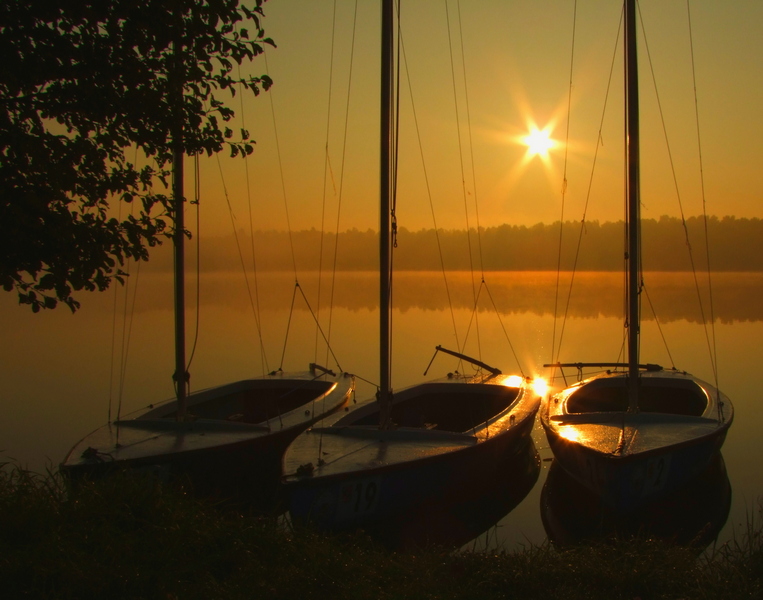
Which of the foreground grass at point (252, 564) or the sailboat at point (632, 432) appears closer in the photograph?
the foreground grass at point (252, 564)

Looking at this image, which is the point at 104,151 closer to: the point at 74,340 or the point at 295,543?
the point at 295,543

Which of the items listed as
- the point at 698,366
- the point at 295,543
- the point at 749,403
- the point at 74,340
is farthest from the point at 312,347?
the point at 295,543

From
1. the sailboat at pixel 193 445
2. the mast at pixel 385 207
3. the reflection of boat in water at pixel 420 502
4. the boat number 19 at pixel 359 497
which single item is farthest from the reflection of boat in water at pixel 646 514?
the sailboat at pixel 193 445

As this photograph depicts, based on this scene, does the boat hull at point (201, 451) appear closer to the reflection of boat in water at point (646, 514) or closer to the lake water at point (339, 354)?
the lake water at point (339, 354)

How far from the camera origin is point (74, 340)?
29906mm

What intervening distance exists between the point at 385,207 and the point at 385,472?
3.56 meters

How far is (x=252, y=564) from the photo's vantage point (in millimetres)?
5902

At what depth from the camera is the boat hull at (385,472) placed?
8102mm

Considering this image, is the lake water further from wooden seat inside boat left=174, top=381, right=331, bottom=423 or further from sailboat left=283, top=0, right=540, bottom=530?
wooden seat inside boat left=174, top=381, right=331, bottom=423

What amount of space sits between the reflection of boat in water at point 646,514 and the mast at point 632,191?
1.47 meters

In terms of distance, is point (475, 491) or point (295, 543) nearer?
point (295, 543)

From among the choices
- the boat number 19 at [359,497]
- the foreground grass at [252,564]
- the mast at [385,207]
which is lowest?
the boat number 19 at [359,497]

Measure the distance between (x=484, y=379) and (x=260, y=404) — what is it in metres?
4.19

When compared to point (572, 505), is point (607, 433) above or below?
above
